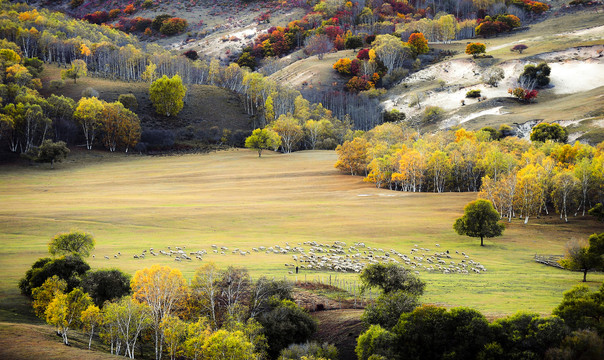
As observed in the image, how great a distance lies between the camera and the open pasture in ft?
140

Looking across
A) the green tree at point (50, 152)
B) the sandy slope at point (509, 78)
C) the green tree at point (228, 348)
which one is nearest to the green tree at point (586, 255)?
the green tree at point (228, 348)

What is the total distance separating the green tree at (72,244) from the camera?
42.9 meters

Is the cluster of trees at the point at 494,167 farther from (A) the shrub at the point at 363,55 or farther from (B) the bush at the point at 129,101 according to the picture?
(A) the shrub at the point at 363,55

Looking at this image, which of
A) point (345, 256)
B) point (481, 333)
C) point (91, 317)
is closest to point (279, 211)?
point (345, 256)

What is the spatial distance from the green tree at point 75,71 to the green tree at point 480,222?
12560 centimetres

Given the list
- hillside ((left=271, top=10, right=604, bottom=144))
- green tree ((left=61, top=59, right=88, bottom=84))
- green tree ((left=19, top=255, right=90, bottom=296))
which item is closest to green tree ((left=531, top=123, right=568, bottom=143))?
hillside ((left=271, top=10, right=604, bottom=144))

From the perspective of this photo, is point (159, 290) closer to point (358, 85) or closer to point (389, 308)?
point (389, 308)

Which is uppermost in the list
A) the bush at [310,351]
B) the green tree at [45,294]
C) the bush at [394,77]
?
the bush at [394,77]

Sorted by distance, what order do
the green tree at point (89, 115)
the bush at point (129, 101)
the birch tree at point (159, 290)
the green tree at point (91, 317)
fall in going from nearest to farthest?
the green tree at point (91, 317) < the birch tree at point (159, 290) < the green tree at point (89, 115) < the bush at point (129, 101)

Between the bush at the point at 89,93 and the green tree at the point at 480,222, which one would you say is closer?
the green tree at the point at 480,222

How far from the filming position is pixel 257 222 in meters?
64.8

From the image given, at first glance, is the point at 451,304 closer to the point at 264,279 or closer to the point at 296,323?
the point at 296,323

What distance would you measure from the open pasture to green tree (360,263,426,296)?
1.87 meters

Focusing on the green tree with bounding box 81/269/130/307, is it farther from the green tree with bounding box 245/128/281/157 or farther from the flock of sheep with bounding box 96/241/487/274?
the green tree with bounding box 245/128/281/157
